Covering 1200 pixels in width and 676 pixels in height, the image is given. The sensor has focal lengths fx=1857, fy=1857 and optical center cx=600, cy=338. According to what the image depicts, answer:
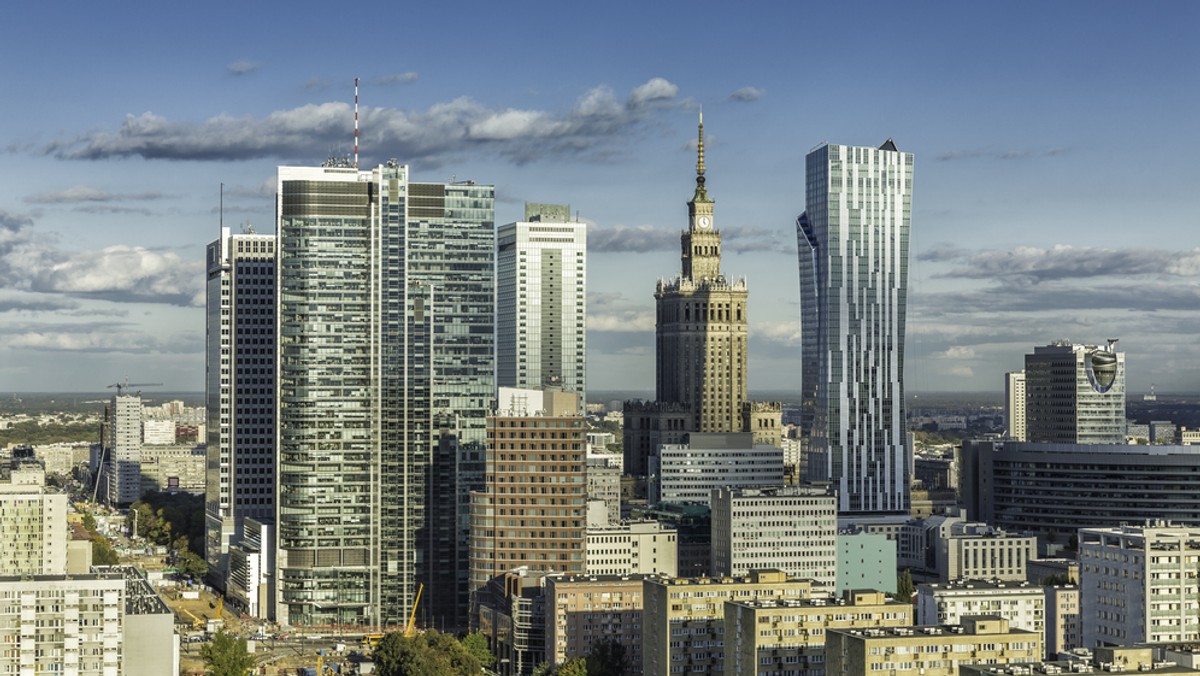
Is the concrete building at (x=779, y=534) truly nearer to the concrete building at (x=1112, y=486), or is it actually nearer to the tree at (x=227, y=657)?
the concrete building at (x=1112, y=486)

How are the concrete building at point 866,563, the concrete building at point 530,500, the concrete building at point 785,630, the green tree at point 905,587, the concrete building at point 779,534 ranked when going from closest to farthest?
the concrete building at point 785,630
the concrete building at point 530,500
the green tree at point 905,587
the concrete building at point 779,534
the concrete building at point 866,563

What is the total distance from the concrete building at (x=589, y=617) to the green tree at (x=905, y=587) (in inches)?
1258

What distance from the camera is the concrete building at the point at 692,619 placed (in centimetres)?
11400

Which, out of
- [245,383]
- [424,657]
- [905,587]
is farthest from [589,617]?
[245,383]

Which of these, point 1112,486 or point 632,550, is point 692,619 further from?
point 1112,486

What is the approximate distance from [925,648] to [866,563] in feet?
235

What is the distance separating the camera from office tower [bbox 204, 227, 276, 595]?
7402 inches

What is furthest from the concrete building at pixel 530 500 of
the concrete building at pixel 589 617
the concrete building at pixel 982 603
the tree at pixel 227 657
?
the concrete building at pixel 982 603

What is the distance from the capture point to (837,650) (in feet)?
310

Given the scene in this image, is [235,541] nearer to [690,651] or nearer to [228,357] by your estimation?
[228,357]

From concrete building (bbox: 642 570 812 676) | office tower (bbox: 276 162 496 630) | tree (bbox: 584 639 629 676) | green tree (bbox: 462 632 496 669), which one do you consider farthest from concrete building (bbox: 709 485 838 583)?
concrete building (bbox: 642 570 812 676)

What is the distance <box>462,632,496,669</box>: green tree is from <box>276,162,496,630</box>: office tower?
26.9 m

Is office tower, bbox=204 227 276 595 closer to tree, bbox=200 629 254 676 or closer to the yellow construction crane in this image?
the yellow construction crane

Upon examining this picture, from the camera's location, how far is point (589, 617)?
128500mm
